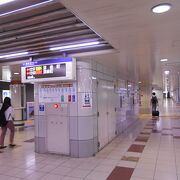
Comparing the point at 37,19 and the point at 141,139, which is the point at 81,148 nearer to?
the point at 141,139

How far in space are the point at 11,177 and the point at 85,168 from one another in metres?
1.37

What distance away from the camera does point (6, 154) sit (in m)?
5.23

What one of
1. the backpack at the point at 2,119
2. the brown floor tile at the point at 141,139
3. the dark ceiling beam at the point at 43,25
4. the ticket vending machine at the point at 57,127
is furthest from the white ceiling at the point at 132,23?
the backpack at the point at 2,119

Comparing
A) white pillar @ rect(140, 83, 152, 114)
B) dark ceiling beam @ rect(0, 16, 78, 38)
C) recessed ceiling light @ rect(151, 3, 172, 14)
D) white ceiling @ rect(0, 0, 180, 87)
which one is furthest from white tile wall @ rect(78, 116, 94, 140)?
white pillar @ rect(140, 83, 152, 114)

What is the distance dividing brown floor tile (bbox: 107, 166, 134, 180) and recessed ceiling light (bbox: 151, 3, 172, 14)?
270 cm

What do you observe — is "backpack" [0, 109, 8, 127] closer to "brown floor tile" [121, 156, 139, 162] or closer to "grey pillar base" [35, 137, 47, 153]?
"grey pillar base" [35, 137, 47, 153]

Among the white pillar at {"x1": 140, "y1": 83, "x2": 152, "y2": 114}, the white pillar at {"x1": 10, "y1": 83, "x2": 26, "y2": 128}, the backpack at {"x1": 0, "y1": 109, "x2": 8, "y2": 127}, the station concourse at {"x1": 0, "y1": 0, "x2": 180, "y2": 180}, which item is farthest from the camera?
the white pillar at {"x1": 140, "y1": 83, "x2": 152, "y2": 114}

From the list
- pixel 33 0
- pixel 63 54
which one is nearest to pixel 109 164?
pixel 63 54

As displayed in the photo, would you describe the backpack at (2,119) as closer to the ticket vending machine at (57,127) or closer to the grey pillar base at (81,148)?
the ticket vending machine at (57,127)

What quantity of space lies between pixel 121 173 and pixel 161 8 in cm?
285

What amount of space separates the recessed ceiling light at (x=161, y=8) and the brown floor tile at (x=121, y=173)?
270cm

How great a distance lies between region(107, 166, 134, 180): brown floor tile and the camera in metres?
3.59

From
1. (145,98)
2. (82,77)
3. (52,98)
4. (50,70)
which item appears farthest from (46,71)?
(145,98)

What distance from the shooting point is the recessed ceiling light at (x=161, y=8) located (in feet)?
7.23
